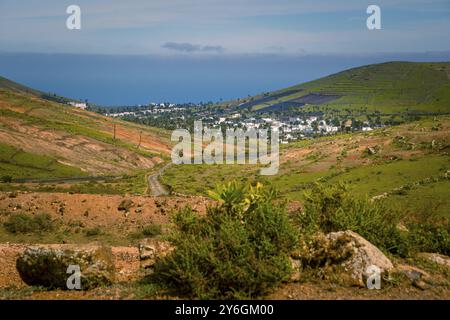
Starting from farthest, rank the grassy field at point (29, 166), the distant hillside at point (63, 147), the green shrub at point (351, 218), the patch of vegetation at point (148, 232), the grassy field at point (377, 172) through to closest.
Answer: the distant hillside at point (63, 147)
the grassy field at point (29, 166)
the grassy field at point (377, 172)
the patch of vegetation at point (148, 232)
the green shrub at point (351, 218)

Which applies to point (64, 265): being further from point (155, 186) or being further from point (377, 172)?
point (155, 186)

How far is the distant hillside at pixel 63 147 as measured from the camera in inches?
2946

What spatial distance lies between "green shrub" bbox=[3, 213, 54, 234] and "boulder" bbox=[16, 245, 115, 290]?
11203mm

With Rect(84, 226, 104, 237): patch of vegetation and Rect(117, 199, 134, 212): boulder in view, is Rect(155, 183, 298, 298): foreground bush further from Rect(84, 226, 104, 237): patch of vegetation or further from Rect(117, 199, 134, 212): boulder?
Rect(117, 199, 134, 212): boulder

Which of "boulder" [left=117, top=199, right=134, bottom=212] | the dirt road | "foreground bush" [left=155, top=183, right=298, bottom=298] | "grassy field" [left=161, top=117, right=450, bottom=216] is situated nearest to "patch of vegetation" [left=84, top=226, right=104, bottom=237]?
"boulder" [left=117, top=199, right=134, bottom=212]

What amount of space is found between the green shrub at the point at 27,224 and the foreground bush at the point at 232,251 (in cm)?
1413

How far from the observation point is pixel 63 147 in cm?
8919

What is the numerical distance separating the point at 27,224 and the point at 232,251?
54.2 ft

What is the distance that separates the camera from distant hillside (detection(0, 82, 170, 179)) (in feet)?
245

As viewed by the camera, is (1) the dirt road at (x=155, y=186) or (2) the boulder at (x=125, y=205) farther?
(1) the dirt road at (x=155, y=186)

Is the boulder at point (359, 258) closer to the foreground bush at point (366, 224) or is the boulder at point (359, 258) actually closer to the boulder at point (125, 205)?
the foreground bush at point (366, 224)

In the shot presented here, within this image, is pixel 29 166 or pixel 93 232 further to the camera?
pixel 29 166

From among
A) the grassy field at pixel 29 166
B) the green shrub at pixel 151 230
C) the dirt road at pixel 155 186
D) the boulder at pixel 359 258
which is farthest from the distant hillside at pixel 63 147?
the boulder at pixel 359 258

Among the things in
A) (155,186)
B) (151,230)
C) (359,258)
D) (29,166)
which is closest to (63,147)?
(29,166)
